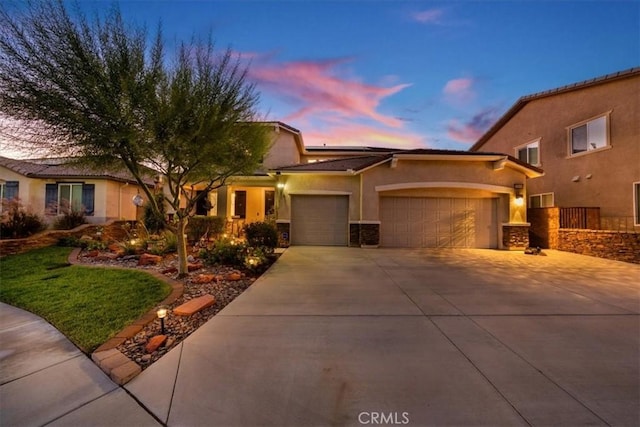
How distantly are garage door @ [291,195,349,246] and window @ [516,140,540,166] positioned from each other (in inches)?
433

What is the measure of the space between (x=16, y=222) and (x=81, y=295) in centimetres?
776

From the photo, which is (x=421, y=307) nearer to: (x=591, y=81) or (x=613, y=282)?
(x=613, y=282)

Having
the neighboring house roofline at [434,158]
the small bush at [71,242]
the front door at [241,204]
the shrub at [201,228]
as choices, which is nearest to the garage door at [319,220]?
the neighboring house roofline at [434,158]

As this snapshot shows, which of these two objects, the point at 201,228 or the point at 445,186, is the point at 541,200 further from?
the point at 201,228

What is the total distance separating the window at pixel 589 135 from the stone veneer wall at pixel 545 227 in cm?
331

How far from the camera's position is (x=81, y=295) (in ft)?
15.9

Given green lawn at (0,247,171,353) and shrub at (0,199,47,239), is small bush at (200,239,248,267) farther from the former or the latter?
shrub at (0,199,47,239)

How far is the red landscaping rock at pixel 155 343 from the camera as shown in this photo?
9.87 ft

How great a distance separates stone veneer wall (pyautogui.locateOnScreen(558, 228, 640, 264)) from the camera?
28.5 feet

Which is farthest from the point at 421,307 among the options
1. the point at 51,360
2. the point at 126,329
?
Result: the point at 51,360

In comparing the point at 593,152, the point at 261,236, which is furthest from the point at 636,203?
the point at 261,236

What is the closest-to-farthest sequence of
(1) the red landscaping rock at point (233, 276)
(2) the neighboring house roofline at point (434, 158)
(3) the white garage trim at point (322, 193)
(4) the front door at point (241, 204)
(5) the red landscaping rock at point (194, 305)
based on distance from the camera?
(5) the red landscaping rock at point (194, 305) < (1) the red landscaping rock at point (233, 276) < (2) the neighboring house roofline at point (434, 158) < (3) the white garage trim at point (322, 193) < (4) the front door at point (241, 204)

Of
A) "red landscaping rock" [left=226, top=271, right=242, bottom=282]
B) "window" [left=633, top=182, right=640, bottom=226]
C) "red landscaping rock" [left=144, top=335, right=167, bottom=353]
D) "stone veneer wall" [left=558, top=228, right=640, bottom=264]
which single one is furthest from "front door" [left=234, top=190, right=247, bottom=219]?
"window" [left=633, top=182, right=640, bottom=226]

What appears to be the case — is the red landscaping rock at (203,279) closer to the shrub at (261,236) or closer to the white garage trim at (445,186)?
the shrub at (261,236)
